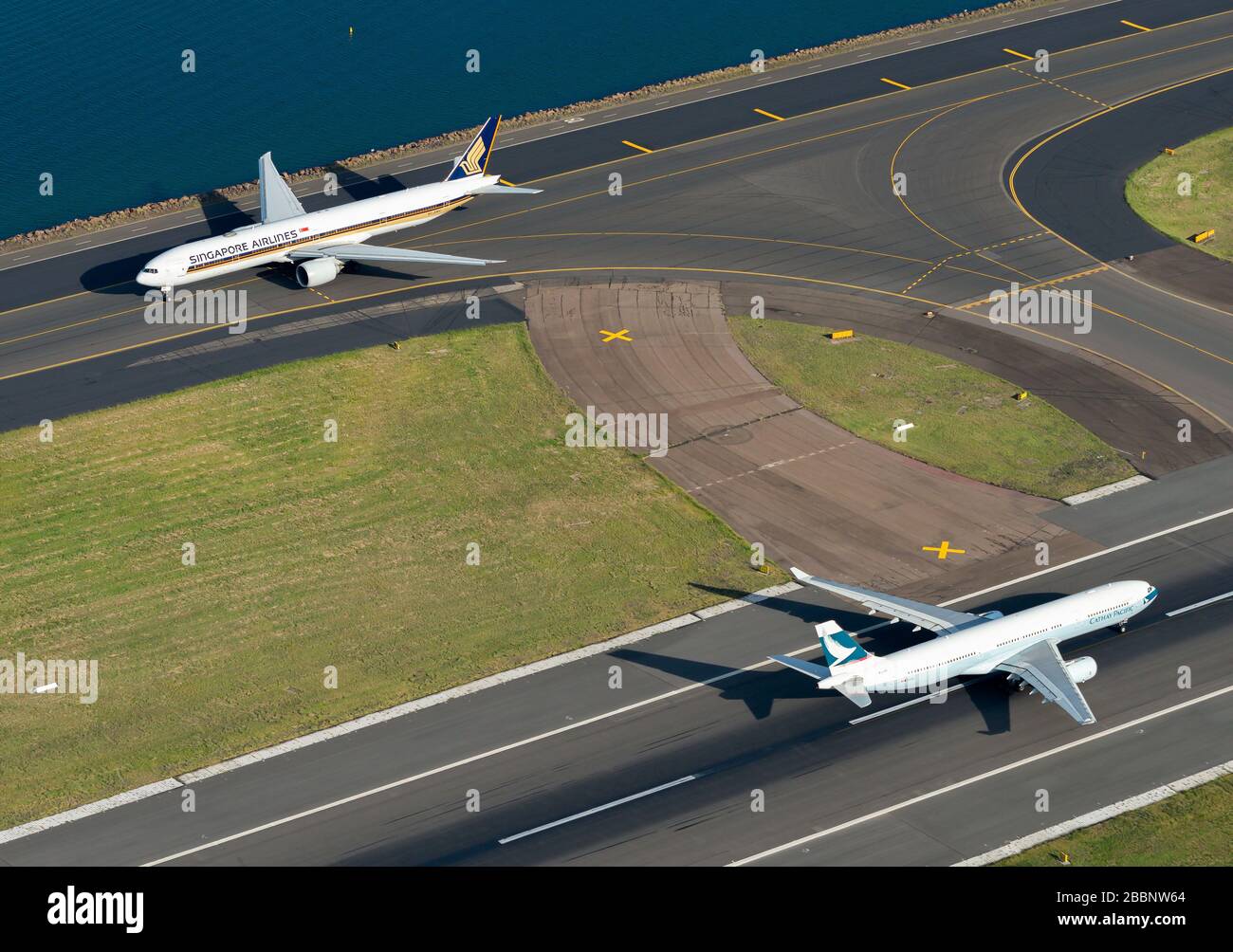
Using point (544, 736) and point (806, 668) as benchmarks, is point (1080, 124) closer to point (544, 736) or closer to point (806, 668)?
point (806, 668)

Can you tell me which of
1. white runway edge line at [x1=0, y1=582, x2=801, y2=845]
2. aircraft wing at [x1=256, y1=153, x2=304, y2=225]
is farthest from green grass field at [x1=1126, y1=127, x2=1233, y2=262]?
aircraft wing at [x1=256, y1=153, x2=304, y2=225]

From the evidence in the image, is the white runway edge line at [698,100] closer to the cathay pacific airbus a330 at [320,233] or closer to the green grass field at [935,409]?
the cathay pacific airbus a330 at [320,233]

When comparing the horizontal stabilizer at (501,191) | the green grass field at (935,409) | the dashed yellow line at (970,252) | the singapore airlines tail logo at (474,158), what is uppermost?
the singapore airlines tail logo at (474,158)

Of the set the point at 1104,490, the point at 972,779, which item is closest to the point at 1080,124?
the point at 1104,490

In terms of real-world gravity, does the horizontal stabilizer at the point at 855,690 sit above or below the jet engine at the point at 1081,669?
above

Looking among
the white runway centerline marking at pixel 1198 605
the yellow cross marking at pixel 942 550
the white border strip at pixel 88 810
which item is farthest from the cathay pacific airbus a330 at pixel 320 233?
the white runway centerline marking at pixel 1198 605
